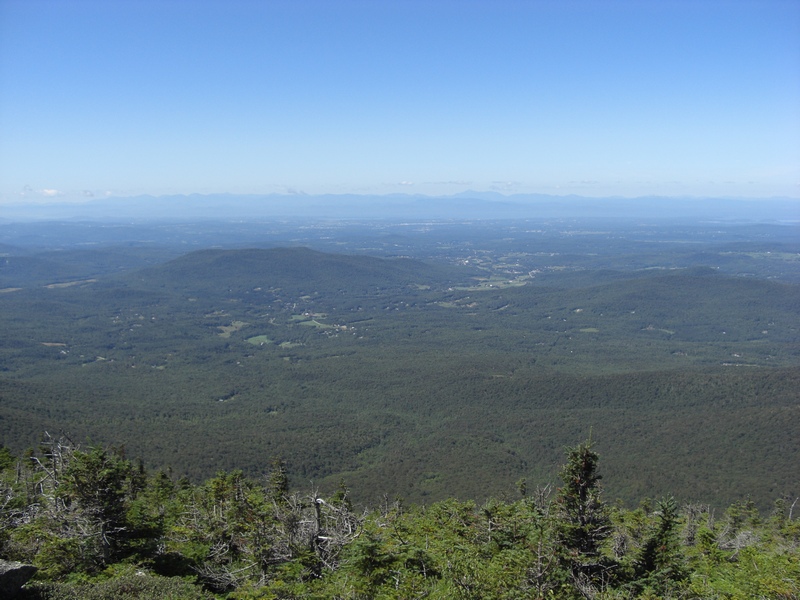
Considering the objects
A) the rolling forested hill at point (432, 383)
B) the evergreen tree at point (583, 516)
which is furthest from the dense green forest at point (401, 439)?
the rolling forested hill at point (432, 383)

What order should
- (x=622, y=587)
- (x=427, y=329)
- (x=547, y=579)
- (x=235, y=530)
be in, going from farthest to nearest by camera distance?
(x=427, y=329), (x=235, y=530), (x=622, y=587), (x=547, y=579)

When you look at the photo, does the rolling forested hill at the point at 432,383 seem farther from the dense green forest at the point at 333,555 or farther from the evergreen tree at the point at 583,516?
the evergreen tree at the point at 583,516

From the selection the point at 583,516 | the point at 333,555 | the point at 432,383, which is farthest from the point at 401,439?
the point at 583,516

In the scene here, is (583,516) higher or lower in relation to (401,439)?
higher

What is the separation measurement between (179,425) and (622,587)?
69.2 m

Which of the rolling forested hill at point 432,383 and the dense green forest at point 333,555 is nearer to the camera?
the dense green forest at point 333,555

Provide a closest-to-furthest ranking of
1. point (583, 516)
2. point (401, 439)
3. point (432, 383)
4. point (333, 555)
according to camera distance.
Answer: point (583, 516)
point (333, 555)
point (401, 439)
point (432, 383)

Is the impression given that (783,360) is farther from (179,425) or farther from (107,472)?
(107,472)

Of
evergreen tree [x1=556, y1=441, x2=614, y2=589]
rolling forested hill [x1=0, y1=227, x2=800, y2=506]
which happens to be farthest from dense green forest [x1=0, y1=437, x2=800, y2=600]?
rolling forested hill [x1=0, y1=227, x2=800, y2=506]

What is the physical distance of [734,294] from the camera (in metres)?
160

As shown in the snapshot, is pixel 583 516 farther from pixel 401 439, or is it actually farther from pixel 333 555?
pixel 401 439

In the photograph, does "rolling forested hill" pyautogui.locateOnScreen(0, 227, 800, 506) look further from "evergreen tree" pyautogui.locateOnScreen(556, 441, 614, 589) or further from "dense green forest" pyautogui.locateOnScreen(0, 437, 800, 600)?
"evergreen tree" pyautogui.locateOnScreen(556, 441, 614, 589)

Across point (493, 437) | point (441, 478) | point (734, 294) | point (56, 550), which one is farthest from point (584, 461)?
point (734, 294)

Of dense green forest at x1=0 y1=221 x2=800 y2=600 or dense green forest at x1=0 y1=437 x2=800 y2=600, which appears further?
dense green forest at x1=0 y1=221 x2=800 y2=600
